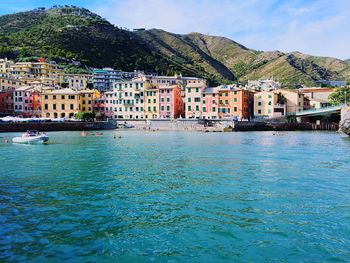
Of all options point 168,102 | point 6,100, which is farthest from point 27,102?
point 168,102

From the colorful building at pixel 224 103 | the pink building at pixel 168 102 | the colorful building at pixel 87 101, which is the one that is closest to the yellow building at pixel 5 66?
the colorful building at pixel 87 101

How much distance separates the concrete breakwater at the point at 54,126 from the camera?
86562mm

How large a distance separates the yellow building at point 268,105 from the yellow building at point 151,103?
2761cm

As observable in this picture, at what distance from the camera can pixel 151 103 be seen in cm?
10706

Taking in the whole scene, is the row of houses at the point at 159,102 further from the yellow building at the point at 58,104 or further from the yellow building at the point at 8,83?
the yellow building at the point at 8,83

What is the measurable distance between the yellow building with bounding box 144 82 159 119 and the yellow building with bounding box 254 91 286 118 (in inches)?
1087

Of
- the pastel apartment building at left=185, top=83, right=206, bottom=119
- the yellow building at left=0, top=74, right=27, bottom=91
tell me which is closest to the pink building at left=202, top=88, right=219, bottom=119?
the pastel apartment building at left=185, top=83, right=206, bottom=119

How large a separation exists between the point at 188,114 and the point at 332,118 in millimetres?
39377

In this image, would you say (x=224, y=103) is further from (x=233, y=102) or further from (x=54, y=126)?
(x=54, y=126)

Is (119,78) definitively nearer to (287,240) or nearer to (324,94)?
(324,94)

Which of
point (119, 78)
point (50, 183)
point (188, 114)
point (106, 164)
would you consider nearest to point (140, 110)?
point (188, 114)

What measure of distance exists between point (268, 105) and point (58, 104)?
5942cm

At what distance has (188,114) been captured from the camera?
104m

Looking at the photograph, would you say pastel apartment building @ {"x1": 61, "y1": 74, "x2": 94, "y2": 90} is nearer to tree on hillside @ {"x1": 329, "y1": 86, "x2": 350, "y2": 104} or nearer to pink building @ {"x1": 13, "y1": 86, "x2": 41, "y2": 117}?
pink building @ {"x1": 13, "y1": 86, "x2": 41, "y2": 117}
